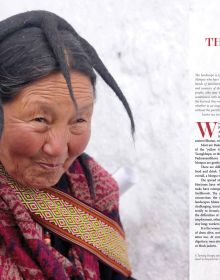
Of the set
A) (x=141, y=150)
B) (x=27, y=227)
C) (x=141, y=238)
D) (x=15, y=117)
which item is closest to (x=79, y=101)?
(x=15, y=117)

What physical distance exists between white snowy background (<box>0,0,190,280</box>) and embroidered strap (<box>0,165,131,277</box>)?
0.17m

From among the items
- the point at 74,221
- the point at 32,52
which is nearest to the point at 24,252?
the point at 74,221

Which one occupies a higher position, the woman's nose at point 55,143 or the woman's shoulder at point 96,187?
the woman's nose at point 55,143

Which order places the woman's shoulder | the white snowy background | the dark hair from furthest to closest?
the white snowy background
the woman's shoulder
the dark hair

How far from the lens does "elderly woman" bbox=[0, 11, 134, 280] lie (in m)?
0.71

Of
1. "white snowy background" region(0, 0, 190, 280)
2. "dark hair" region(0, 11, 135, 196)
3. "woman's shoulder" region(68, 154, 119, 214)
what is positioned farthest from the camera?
"white snowy background" region(0, 0, 190, 280)

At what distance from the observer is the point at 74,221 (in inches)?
31.8

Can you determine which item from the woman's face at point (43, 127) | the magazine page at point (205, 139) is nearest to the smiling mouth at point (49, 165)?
the woman's face at point (43, 127)

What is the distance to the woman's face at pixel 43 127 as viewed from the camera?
0.72 m

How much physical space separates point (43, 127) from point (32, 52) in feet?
0.36

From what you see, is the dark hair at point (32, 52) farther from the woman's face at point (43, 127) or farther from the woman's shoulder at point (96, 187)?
the woman's shoulder at point (96, 187)

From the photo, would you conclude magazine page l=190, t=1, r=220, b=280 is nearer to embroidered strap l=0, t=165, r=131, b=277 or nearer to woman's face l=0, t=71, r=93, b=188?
embroidered strap l=0, t=165, r=131, b=277

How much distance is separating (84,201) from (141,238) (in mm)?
249

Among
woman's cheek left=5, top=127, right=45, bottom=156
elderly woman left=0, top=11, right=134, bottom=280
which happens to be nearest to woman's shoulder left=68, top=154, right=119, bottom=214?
elderly woman left=0, top=11, right=134, bottom=280
